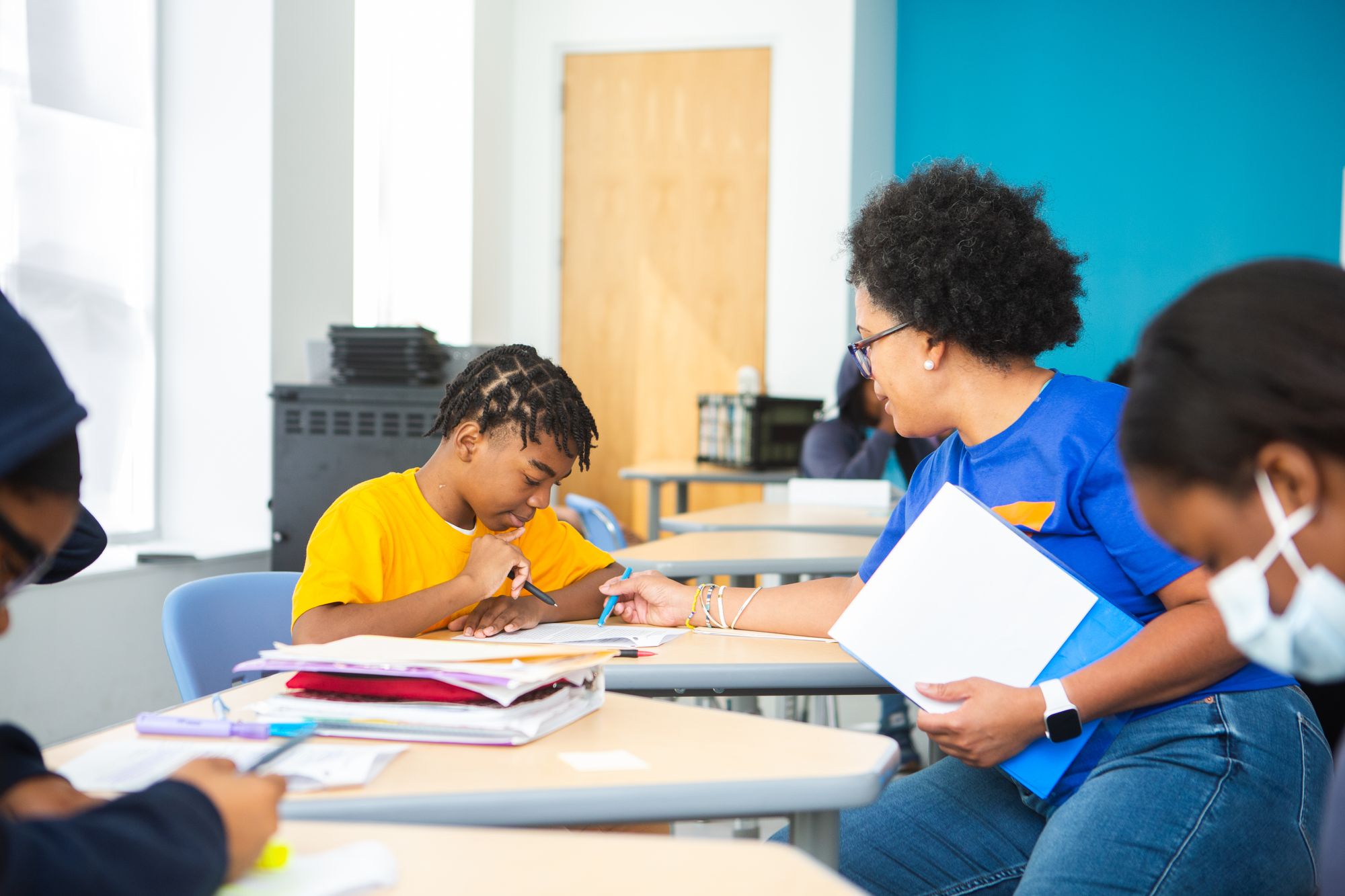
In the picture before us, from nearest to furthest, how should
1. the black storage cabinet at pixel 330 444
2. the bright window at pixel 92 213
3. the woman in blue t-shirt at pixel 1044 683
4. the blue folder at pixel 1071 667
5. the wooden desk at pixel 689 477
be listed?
the woman in blue t-shirt at pixel 1044 683 < the blue folder at pixel 1071 667 < the bright window at pixel 92 213 < the black storage cabinet at pixel 330 444 < the wooden desk at pixel 689 477

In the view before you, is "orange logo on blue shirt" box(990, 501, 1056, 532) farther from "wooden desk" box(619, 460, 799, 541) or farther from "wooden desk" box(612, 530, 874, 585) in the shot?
"wooden desk" box(619, 460, 799, 541)

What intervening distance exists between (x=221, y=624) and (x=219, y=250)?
217 cm

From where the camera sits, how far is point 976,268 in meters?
1.61

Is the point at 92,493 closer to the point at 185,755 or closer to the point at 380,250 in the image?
the point at 380,250

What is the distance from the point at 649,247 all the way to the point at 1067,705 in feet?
16.1

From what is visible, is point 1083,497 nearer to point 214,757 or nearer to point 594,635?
point 594,635

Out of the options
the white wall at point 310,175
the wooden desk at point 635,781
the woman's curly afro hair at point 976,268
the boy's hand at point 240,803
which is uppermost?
the white wall at point 310,175

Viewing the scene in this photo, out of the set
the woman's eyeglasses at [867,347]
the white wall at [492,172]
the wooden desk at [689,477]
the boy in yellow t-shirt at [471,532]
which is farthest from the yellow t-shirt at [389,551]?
the white wall at [492,172]

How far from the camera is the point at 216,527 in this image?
3693 mm

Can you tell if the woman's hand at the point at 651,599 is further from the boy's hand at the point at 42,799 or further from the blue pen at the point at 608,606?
the boy's hand at the point at 42,799

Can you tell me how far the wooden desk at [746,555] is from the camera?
262 centimetres

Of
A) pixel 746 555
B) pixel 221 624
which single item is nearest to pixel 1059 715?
pixel 221 624

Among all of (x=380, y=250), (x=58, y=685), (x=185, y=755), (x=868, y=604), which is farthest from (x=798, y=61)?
(x=185, y=755)

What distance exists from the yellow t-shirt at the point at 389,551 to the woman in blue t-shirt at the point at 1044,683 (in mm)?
201
